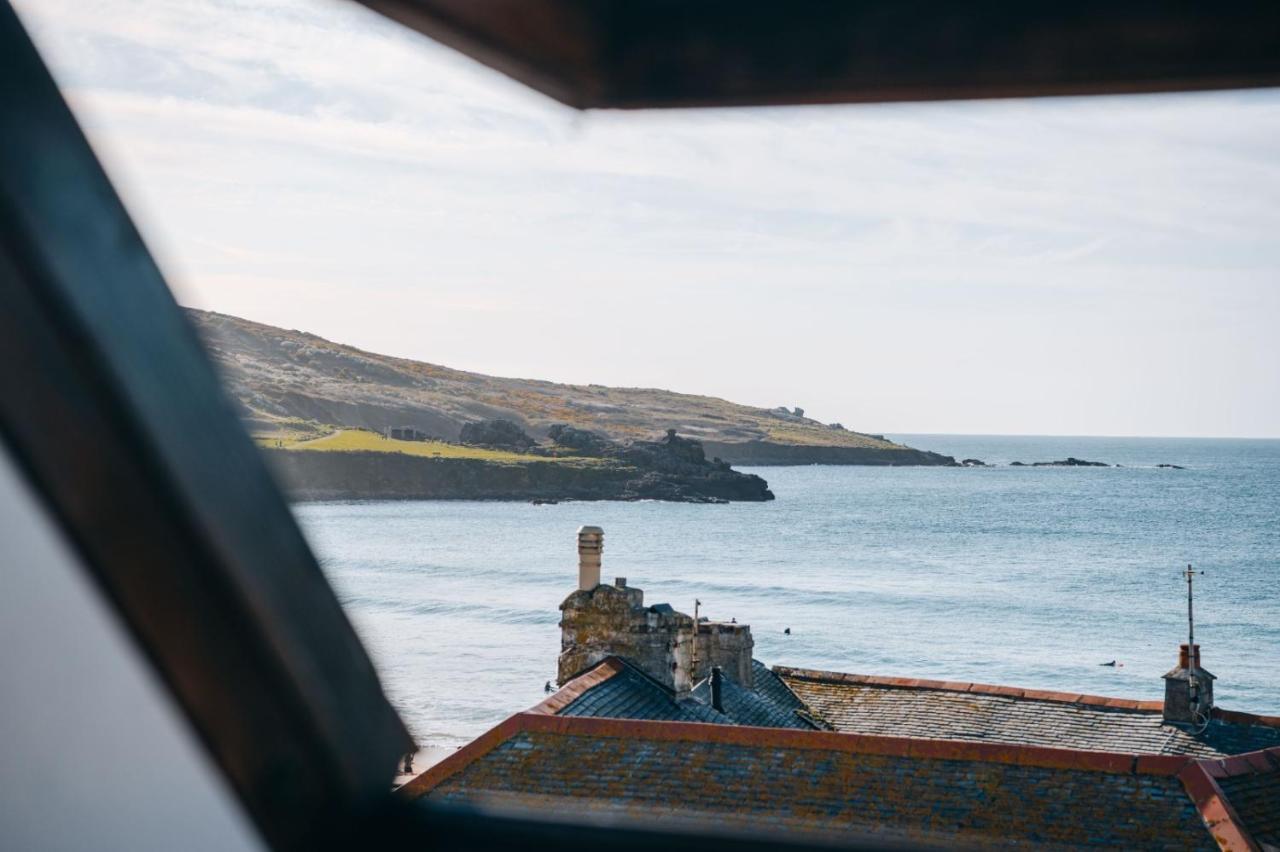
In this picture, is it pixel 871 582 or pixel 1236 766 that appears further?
pixel 871 582

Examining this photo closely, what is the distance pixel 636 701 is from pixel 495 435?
87.8 metres

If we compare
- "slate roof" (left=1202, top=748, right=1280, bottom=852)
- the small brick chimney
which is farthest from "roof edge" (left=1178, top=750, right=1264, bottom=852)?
the small brick chimney

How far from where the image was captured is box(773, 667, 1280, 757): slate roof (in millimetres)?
17172

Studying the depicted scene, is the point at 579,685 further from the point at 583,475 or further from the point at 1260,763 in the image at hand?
the point at 583,475

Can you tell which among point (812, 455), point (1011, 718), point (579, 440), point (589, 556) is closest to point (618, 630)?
point (589, 556)

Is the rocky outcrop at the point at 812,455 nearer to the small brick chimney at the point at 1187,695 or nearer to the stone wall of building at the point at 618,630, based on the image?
the small brick chimney at the point at 1187,695

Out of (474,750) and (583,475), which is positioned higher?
(474,750)

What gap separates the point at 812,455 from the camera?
14900 centimetres

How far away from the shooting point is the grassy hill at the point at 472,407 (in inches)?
37.7

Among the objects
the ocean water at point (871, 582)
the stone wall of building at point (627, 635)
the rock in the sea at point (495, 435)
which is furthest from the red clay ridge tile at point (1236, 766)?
the rock in the sea at point (495, 435)

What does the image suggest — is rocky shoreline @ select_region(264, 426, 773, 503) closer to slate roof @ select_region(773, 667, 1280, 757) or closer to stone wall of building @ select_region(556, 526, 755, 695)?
slate roof @ select_region(773, 667, 1280, 757)

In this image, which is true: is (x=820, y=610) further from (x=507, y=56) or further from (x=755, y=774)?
(x=507, y=56)

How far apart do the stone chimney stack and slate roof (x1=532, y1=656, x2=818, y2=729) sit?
797 millimetres

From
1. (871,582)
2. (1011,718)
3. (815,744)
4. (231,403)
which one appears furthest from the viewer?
(871,582)
